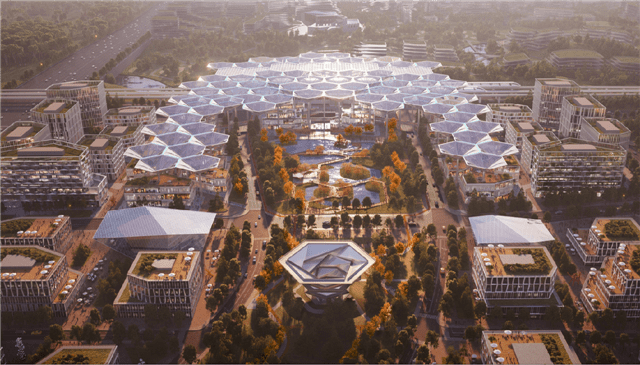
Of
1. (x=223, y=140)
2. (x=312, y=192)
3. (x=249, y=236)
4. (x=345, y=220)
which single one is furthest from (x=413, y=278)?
(x=223, y=140)

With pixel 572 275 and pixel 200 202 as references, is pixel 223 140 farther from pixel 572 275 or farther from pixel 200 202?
pixel 572 275

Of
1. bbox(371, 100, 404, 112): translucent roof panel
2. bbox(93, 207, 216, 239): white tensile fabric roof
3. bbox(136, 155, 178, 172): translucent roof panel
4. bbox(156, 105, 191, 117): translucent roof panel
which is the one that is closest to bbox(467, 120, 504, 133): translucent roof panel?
bbox(371, 100, 404, 112): translucent roof panel

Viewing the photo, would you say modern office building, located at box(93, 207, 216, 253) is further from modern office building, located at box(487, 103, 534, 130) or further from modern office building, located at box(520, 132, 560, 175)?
modern office building, located at box(487, 103, 534, 130)

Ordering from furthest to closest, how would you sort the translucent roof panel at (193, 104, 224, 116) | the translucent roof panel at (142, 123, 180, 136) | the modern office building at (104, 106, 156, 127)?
1. the translucent roof panel at (193, 104, 224, 116)
2. the modern office building at (104, 106, 156, 127)
3. the translucent roof panel at (142, 123, 180, 136)

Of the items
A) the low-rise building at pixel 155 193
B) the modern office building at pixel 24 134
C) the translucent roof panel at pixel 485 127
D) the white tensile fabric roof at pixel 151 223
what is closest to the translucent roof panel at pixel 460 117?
the translucent roof panel at pixel 485 127

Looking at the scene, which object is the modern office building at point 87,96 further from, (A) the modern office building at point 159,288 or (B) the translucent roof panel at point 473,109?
(B) the translucent roof panel at point 473,109
